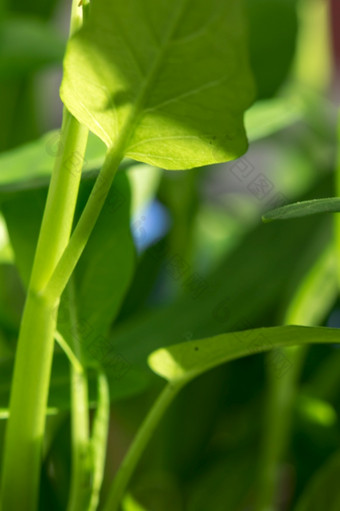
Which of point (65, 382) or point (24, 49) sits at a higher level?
point (24, 49)

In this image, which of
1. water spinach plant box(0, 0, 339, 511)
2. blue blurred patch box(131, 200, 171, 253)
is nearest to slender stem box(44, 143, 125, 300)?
water spinach plant box(0, 0, 339, 511)

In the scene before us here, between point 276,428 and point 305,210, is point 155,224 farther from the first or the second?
point 305,210

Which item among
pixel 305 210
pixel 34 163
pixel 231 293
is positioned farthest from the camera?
pixel 231 293

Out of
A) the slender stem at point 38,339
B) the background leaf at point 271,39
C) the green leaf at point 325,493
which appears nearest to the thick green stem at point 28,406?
the slender stem at point 38,339

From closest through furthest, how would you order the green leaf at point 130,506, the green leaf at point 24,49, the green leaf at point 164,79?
the green leaf at point 164,79
the green leaf at point 130,506
the green leaf at point 24,49

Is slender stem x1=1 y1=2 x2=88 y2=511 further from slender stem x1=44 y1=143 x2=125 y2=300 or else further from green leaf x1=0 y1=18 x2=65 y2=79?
green leaf x1=0 y1=18 x2=65 y2=79

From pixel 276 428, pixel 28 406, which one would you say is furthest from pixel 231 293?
pixel 28 406

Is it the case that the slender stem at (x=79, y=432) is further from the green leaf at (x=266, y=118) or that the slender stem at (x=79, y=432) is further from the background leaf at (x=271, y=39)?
the background leaf at (x=271, y=39)

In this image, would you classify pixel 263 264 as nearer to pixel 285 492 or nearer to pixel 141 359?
pixel 141 359
